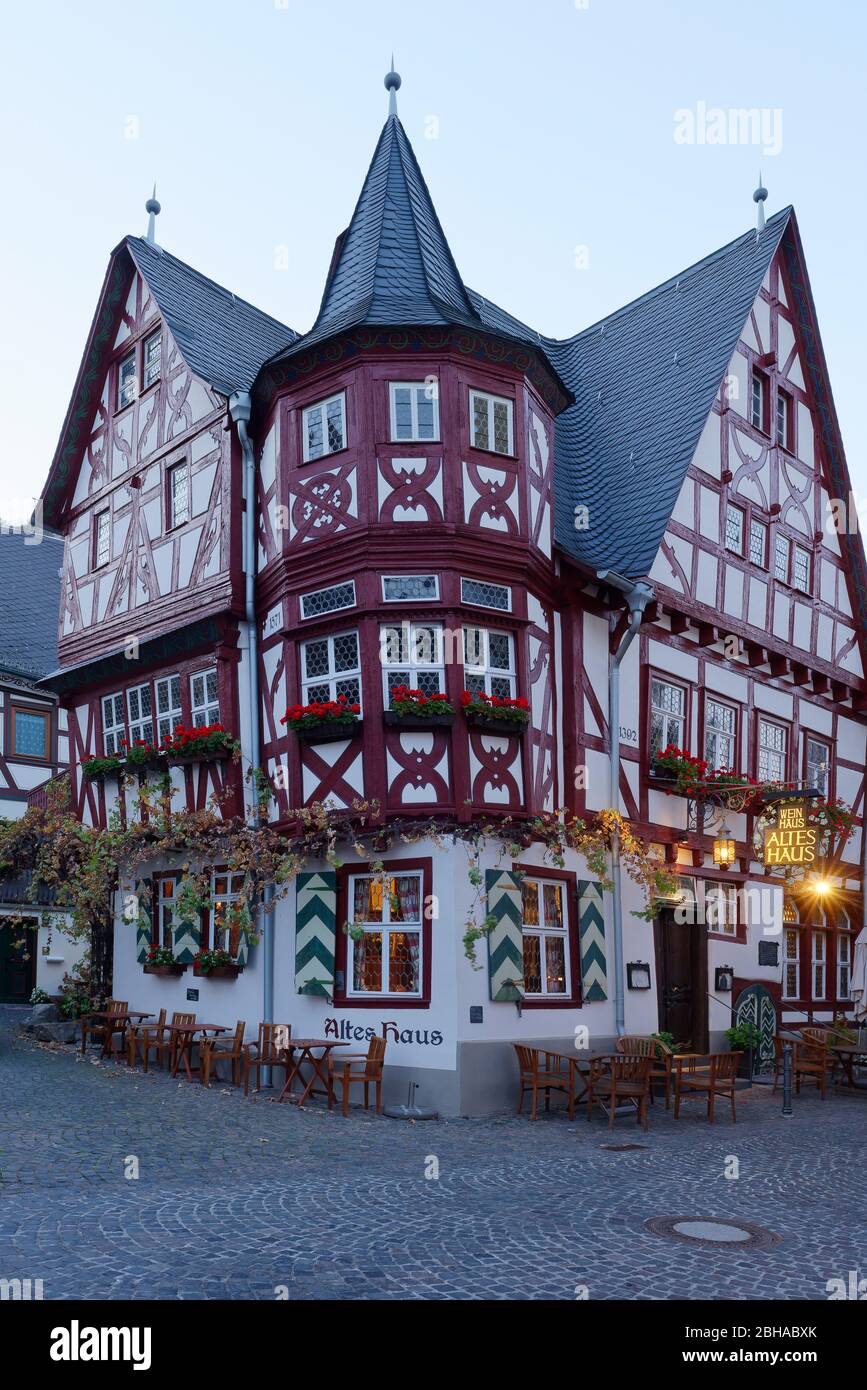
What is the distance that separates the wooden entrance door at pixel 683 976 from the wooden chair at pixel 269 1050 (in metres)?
5.79

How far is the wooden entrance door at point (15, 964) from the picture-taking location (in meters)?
28.7

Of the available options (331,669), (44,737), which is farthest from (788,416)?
(44,737)

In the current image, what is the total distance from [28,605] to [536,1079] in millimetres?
23334

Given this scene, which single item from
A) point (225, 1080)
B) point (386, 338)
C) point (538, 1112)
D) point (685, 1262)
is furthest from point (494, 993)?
point (386, 338)

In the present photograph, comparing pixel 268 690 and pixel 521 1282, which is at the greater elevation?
pixel 268 690

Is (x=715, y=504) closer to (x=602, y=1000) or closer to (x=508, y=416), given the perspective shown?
(x=508, y=416)

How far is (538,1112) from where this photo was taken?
14531 mm

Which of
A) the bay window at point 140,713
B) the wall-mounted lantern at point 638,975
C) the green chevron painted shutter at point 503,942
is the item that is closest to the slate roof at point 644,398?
the green chevron painted shutter at point 503,942

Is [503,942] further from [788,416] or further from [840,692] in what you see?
[788,416]

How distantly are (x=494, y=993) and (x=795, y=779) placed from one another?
9358 millimetres

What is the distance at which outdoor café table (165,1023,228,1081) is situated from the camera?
16125 millimetres

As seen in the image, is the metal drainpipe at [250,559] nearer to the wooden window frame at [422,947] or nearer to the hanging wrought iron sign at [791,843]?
the wooden window frame at [422,947]

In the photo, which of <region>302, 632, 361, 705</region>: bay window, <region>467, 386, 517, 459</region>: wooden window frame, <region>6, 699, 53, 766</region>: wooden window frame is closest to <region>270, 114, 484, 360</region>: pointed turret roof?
<region>467, 386, 517, 459</region>: wooden window frame

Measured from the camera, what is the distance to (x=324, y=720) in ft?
49.7
